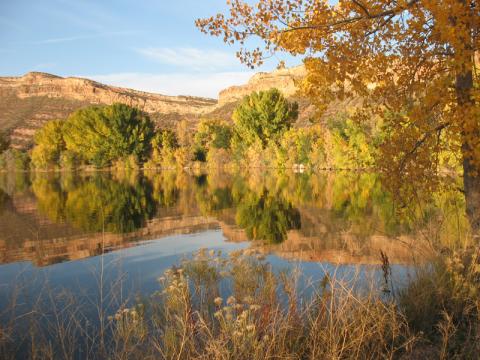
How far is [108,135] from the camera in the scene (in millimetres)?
71938

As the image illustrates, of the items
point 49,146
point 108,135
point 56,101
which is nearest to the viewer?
point 108,135

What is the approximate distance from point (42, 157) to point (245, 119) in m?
38.5

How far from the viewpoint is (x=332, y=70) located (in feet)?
19.9

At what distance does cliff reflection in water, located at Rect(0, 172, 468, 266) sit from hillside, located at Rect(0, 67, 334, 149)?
64.1 meters

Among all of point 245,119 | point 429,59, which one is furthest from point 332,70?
point 245,119

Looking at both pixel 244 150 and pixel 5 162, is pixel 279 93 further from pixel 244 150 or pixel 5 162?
pixel 5 162

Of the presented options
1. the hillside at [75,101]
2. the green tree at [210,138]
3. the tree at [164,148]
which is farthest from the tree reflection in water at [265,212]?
the hillside at [75,101]

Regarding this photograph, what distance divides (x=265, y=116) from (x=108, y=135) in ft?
90.6

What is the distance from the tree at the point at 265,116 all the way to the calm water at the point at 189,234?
45577 mm

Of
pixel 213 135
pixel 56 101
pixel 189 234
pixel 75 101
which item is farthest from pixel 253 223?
pixel 75 101

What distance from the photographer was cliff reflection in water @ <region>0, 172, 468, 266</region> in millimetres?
8633

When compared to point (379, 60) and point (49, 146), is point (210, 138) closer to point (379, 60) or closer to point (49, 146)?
point (49, 146)

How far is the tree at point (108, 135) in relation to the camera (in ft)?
238

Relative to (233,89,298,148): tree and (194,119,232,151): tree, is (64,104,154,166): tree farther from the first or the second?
(233,89,298,148): tree
